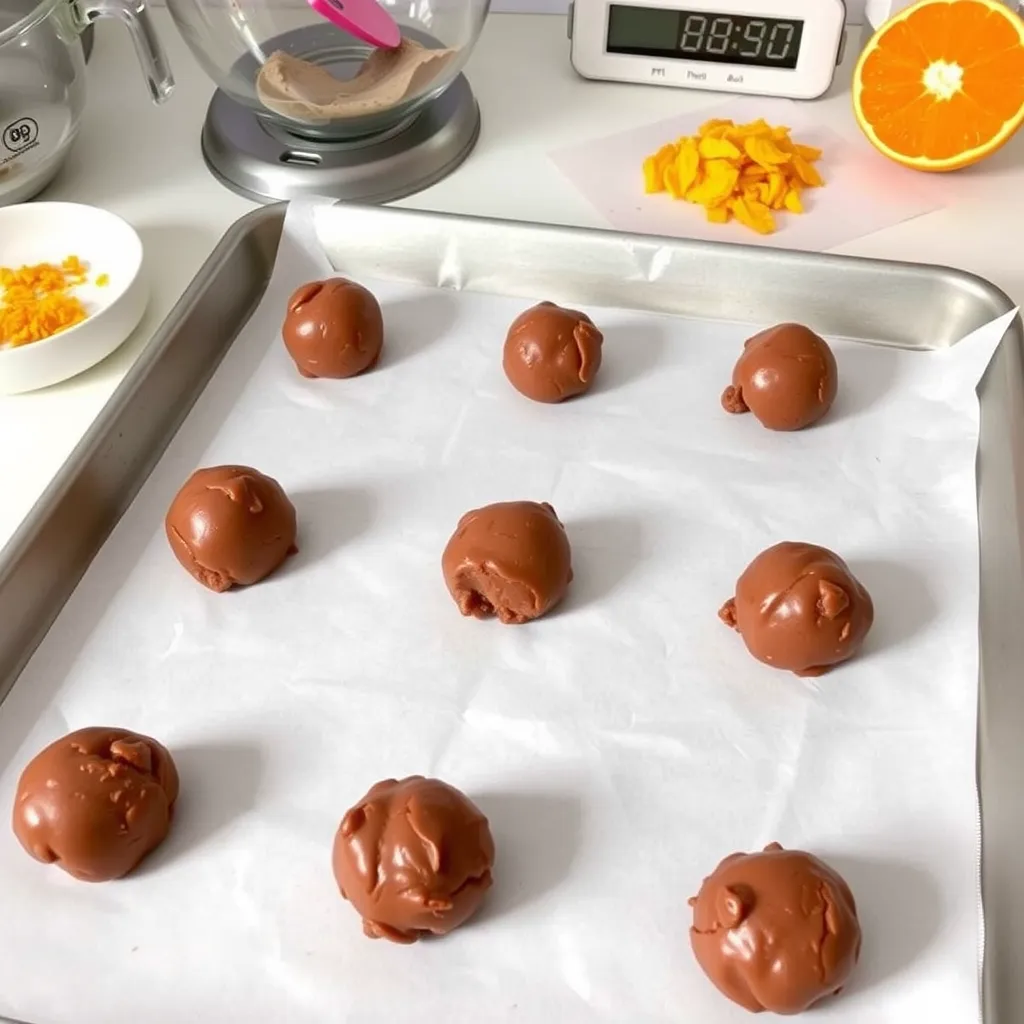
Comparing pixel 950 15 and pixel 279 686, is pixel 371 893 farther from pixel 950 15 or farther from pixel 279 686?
pixel 950 15

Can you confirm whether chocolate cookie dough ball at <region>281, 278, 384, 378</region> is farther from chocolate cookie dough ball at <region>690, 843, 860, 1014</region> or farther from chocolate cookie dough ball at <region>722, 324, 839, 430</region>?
chocolate cookie dough ball at <region>690, 843, 860, 1014</region>

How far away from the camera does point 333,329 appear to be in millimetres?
1008

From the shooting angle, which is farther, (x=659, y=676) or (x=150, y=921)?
(x=659, y=676)

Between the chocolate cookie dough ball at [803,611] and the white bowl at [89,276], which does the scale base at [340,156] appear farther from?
the chocolate cookie dough ball at [803,611]

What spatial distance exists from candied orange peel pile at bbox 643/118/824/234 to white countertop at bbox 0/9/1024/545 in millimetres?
89

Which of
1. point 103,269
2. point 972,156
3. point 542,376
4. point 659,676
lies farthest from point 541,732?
point 972,156

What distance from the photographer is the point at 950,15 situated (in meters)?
1.11

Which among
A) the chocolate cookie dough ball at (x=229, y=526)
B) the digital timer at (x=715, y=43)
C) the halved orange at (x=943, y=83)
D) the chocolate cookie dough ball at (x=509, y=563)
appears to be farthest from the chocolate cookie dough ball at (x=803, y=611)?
the digital timer at (x=715, y=43)

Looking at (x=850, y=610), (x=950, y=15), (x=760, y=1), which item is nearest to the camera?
(x=850, y=610)

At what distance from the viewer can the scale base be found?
3.87ft

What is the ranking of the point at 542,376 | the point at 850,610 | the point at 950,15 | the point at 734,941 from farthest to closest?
the point at 950,15 → the point at 542,376 → the point at 850,610 → the point at 734,941

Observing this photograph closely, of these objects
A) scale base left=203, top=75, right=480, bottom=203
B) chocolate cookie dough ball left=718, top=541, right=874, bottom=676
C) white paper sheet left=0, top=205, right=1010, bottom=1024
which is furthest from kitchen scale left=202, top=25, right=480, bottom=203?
Result: chocolate cookie dough ball left=718, top=541, right=874, bottom=676

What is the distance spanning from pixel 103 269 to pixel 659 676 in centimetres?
68

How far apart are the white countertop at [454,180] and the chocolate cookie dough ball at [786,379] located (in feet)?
0.72
